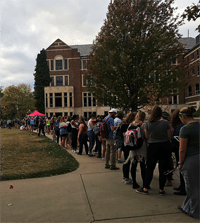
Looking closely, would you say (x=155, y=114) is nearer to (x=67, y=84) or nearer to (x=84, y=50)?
(x=67, y=84)

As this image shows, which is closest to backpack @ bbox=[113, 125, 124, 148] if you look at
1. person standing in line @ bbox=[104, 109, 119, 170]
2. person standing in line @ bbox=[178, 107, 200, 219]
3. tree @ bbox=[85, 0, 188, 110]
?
person standing in line @ bbox=[104, 109, 119, 170]

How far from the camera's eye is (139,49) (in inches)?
663

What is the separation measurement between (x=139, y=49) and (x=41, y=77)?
2962cm

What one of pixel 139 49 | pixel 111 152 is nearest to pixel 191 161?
pixel 111 152

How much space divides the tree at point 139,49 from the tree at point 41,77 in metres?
26.2

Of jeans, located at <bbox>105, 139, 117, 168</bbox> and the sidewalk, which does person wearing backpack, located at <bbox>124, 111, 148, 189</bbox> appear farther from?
jeans, located at <bbox>105, 139, 117, 168</bbox>

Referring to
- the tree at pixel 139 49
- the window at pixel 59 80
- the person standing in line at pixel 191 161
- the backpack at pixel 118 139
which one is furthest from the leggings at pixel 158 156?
the window at pixel 59 80

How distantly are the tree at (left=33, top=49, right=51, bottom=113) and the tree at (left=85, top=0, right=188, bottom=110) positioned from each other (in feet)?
85.9

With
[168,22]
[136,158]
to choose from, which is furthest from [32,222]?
[168,22]

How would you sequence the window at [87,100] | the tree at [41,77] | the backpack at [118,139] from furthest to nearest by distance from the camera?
the window at [87,100] → the tree at [41,77] → the backpack at [118,139]

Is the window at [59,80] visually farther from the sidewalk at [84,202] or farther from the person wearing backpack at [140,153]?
the person wearing backpack at [140,153]

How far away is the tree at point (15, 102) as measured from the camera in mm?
46000

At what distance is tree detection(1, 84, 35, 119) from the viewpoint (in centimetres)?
4600

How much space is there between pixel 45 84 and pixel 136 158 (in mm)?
40636
